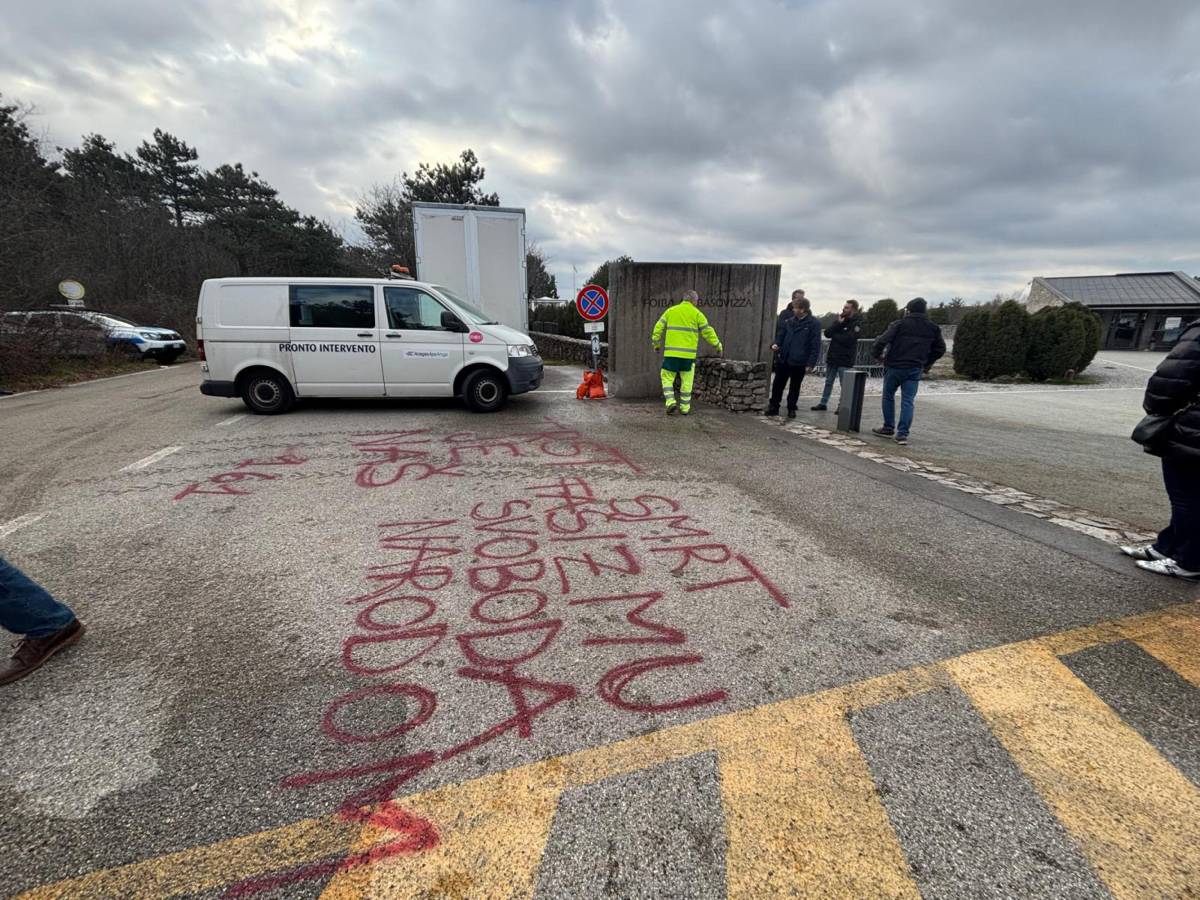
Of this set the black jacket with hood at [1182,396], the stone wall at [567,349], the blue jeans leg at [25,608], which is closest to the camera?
the blue jeans leg at [25,608]

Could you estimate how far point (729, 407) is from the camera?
848cm

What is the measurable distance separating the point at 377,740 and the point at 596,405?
23.0ft

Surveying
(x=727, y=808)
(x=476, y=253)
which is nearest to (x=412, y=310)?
(x=476, y=253)

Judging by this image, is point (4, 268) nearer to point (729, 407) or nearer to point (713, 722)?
point (729, 407)

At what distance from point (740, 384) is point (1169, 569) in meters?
5.54

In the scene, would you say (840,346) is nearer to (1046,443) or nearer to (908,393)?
(908,393)

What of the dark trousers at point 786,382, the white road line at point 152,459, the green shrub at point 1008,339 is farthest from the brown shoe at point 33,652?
the green shrub at point 1008,339

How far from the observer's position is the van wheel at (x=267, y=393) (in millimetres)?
7293

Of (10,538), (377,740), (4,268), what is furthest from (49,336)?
(377,740)

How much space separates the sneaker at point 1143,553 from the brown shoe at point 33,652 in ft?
19.5

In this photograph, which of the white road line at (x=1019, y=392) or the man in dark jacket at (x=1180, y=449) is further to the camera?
the white road line at (x=1019, y=392)

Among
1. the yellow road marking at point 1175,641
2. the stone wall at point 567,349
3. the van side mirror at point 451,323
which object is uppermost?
the van side mirror at point 451,323

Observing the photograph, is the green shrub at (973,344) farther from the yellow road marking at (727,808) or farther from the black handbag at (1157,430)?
the yellow road marking at (727,808)

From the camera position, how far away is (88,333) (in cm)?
1311
